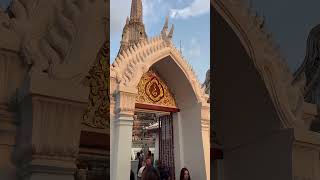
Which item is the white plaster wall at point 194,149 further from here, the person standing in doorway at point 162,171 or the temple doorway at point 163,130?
the person standing in doorway at point 162,171

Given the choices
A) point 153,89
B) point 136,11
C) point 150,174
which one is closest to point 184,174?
point 150,174

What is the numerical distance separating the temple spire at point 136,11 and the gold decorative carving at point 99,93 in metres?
0.20

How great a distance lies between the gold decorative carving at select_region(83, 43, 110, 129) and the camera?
3.15ft

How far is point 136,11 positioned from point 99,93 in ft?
0.95

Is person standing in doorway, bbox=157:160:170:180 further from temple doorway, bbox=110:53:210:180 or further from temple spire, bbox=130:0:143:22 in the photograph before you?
temple spire, bbox=130:0:143:22

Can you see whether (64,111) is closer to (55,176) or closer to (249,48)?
(55,176)

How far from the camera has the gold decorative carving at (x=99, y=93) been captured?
96 centimetres

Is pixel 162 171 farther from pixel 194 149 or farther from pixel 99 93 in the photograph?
pixel 99 93

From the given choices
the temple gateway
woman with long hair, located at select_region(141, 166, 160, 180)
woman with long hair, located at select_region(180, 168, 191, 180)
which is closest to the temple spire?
the temple gateway

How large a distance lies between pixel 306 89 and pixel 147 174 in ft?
2.22

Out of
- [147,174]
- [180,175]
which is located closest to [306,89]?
[180,175]

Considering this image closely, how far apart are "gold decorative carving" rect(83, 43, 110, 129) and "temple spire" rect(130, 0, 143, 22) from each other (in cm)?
20

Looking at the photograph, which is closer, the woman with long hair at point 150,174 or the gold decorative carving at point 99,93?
the gold decorative carving at point 99,93

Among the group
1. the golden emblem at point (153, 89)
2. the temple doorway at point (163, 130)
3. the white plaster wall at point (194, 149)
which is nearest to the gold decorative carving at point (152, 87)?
the golden emblem at point (153, 89)
